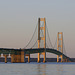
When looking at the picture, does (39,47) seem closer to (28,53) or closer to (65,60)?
(28,53)

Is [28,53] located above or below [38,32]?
below

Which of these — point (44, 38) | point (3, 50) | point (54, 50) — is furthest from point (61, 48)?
point (3, 50)

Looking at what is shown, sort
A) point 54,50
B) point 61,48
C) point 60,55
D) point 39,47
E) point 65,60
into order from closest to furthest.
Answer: point 39,47 → point 54,50 → point 60,55 → point 61,48 → point 65,60

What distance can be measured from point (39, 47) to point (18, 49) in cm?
819

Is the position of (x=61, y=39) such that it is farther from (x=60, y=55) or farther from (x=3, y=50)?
(x=3, y=50)

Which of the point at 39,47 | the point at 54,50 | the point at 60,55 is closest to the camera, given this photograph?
the point at 39,47

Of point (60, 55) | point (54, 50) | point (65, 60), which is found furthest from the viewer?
point (65, 60)

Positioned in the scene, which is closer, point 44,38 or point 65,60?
point 44,38

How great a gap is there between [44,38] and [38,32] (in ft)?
9.72

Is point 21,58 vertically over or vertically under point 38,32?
under

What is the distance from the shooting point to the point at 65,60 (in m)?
164

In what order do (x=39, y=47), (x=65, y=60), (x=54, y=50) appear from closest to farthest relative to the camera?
(x=39, y=47) < (x=54, y=50) < (x=65, y=60)

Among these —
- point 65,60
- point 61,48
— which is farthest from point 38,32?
point 65,60

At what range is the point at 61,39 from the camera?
155750 mm
